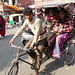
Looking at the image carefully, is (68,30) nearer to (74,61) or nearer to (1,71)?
(74,61)

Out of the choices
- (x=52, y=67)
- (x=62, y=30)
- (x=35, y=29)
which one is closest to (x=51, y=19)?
(x=62, y=30)

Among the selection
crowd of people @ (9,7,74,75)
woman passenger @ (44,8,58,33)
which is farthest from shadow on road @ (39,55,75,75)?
woman passenger @ (44,8,58,33)

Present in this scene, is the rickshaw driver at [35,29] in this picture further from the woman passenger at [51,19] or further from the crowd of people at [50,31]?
the woman passenger at [51,19]

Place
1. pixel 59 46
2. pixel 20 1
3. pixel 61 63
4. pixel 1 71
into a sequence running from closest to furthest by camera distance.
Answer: pixel 59 46, pixel 1 71, pixel 61 63, pixel 20 1

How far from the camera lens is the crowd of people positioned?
241 cm

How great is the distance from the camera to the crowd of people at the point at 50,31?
7.91ft

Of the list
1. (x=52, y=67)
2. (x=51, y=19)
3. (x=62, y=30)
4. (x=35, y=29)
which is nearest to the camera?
(x=35, y=29)

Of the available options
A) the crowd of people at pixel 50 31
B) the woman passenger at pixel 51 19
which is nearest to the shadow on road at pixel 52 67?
the crowd of people at pixel 50 31

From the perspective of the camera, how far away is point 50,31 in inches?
129

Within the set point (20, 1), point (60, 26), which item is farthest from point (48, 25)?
point (20, 1)

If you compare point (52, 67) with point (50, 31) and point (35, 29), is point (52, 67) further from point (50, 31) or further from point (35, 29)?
point (35, 29)

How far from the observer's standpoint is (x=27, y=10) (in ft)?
7.44

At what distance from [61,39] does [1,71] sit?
1.82 meters

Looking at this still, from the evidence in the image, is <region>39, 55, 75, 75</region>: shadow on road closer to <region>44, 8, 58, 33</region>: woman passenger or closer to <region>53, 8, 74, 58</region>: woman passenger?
<region>53, 8, 74, 58</region>: woman passenger
